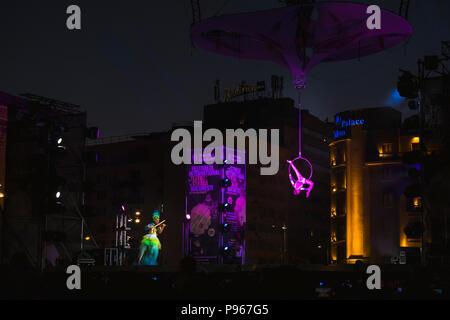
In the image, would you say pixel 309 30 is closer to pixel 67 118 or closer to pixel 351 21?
pixel 351 21

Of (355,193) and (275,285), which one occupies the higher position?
(355,193)

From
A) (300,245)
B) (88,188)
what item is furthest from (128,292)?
(300,245)

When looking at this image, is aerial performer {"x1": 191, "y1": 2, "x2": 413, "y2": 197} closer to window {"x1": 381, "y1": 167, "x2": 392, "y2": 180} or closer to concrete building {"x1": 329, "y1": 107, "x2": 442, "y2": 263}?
Answer: concrete building {"x1": 329, "y1": 107, "x2": 442, "y2": 263}

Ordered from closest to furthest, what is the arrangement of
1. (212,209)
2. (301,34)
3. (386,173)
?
1. (301,34)
2. (212,209)
3. (386,173)

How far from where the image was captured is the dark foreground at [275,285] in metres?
16.1

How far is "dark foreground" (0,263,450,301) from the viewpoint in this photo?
53.0 ft

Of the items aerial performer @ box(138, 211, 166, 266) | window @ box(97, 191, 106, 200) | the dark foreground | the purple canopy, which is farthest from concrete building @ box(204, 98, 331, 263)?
the dark foreground

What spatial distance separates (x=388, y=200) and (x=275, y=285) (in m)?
48.1

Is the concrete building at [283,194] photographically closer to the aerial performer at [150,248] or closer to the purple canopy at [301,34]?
the aerial performer at [150,248]

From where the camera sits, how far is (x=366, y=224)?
64.4 meters

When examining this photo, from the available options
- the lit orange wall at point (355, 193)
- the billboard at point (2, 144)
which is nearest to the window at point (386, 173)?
the lit orange wall at point (355, 193)

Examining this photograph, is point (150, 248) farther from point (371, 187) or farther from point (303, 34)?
point (371, 187)

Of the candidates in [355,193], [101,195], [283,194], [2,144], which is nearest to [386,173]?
[355,193]

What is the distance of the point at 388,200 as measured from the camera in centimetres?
6259
